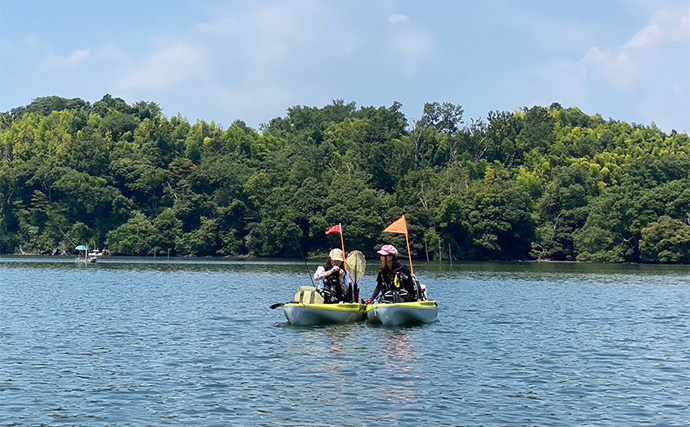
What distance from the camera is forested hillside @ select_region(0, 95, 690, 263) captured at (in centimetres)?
11169

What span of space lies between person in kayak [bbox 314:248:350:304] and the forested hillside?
7437cm

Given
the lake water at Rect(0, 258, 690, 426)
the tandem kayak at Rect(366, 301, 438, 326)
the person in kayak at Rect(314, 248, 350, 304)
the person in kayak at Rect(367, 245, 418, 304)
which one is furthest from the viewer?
the person in kayak at Rect(314, 248, 350, 304)

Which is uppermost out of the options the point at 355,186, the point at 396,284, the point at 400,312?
the point at 355,186

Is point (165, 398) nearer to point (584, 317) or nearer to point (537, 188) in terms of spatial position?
point (584, 317)

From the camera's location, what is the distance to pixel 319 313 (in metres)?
33.2

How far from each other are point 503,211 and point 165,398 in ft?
310

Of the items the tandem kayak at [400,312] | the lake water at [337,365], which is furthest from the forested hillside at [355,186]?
the tandem kayak at [400,312]

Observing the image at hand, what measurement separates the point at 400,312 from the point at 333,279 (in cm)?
271

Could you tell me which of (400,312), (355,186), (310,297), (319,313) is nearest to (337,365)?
(319,313)

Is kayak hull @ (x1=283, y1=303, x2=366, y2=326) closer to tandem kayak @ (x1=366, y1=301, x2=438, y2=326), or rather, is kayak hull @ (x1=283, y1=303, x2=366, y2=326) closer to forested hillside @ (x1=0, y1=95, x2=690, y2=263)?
tandem kayak @ (x1=366, y1=301, x2=438, y2=326)

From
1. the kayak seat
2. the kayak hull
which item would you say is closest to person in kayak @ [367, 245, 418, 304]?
the kayak hull

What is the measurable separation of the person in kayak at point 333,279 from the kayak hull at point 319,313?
2.21 feet

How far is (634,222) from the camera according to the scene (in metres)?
106

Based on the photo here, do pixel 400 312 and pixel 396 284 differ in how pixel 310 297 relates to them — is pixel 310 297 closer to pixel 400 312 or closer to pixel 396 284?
pixel 396 284
